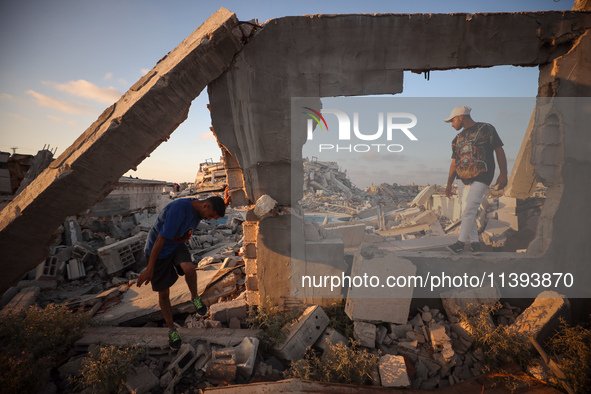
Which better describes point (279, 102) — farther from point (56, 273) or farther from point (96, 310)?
point (56, 273)

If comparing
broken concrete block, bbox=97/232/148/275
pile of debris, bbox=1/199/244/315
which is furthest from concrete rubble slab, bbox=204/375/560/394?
broken concrete block, bbox=97/232/148/275

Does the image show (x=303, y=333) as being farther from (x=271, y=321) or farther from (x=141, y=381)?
(x=141, y=381)

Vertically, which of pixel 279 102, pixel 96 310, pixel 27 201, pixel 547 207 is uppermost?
pixel 279 102

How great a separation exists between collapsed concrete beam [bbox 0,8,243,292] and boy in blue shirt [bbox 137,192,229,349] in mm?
838

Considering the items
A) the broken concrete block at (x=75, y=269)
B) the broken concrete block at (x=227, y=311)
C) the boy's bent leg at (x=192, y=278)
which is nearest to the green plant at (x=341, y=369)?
the broken concrete block at (x=227, y=311)

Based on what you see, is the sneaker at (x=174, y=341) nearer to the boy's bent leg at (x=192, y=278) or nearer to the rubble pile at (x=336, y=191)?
the boy's bent leg at (x=192, y=278)

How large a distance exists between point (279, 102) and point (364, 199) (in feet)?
55.2

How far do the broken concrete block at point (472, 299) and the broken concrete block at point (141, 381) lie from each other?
371 centimetres

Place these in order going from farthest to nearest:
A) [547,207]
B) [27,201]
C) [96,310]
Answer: [96,310] → [547,207] → [27,201]

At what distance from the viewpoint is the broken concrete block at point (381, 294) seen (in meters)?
3.06

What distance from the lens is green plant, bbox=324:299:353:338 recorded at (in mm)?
3108

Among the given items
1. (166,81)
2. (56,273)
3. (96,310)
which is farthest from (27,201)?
(56,273)

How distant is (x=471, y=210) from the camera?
403 cm

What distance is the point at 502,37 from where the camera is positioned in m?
2.98
